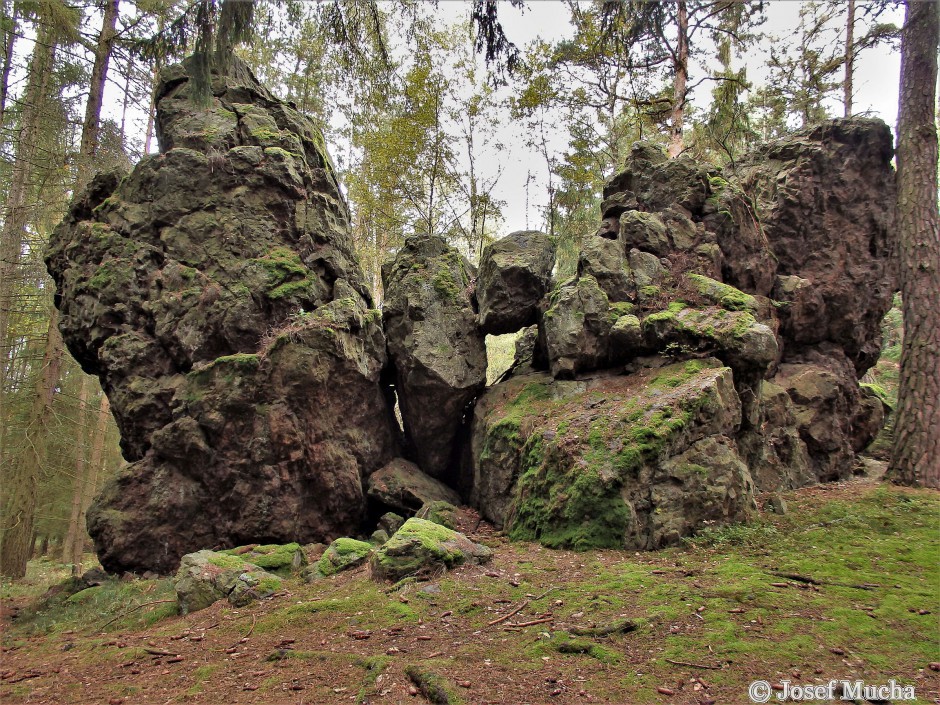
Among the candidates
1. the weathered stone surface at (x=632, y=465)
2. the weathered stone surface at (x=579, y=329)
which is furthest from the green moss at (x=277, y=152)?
the weathered stone surface at (x=632, y=465)

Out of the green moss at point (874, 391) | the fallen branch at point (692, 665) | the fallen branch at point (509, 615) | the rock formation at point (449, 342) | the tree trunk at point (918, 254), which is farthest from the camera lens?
the green moss at point (874, 391)

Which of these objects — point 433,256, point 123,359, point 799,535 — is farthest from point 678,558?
point 123,359

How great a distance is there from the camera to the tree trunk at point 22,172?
35.4 ft

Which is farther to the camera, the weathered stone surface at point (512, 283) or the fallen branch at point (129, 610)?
the weathered stone surface at point (512, 283)

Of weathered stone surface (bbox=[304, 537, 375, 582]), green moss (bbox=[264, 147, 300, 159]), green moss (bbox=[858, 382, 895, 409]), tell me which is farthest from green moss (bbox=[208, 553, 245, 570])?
green moss (bbox=[858, 382, 895, 409])

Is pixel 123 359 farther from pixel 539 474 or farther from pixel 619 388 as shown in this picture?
pixel 619 388

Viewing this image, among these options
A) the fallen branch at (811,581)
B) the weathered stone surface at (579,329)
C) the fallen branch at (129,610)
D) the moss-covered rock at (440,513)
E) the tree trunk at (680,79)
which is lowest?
the fallen branch at (129,610)

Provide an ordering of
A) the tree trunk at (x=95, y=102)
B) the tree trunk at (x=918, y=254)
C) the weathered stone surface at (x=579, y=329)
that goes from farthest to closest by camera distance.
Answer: the tree trunk at (x=95, y=102)
the weathered stone surface at (x=579, y=329)
the tree trunk at (x=918, y=254)

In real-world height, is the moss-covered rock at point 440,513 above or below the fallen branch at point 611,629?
below

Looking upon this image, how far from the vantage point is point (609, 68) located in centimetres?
1684

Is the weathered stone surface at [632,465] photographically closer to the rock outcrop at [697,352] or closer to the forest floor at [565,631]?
the rock outcrop at [697,352]

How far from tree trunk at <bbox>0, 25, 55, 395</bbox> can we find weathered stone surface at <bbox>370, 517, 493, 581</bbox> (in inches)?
386

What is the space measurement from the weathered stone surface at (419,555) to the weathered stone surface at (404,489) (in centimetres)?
327

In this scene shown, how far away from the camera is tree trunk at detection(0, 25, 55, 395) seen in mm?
10797
